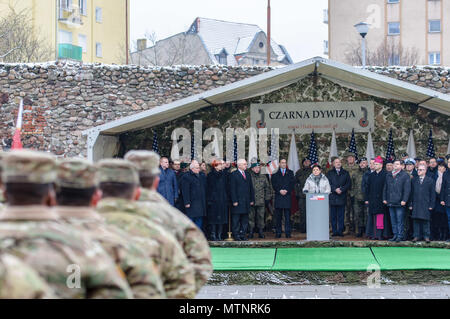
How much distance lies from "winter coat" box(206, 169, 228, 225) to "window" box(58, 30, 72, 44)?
2687 centimetres

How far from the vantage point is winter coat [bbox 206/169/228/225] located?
12.4m

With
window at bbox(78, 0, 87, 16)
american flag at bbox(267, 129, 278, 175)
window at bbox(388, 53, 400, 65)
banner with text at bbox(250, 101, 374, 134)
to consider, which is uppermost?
window at bbox(78, 0, 87, 16)

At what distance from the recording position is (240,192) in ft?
41.1

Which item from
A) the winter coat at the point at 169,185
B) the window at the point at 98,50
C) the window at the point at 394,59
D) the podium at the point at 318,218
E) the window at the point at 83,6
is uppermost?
the window at the point at 83,6

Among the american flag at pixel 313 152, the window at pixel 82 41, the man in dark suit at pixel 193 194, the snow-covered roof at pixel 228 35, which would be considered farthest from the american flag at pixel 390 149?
the snow-covered roof at pixel 228 35

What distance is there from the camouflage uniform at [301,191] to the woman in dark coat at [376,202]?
4.29 feet

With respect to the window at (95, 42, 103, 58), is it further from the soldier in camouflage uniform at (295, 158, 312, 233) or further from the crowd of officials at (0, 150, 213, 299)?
the crowd of officials at (0, 150, 213, 299)

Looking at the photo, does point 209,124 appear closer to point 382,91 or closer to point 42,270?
point 382,91

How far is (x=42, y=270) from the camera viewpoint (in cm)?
262

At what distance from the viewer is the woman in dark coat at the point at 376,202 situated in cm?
1217

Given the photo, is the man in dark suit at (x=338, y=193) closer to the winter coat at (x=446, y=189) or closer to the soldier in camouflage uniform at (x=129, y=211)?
the winter coat at (x=446, y=189)

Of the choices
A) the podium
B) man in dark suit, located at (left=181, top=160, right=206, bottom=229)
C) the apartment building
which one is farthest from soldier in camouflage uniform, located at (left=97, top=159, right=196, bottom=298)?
the apartment building

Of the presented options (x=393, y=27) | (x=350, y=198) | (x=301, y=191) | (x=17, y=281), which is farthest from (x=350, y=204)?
(x=393, y=27)

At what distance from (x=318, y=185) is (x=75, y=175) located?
373 inches
